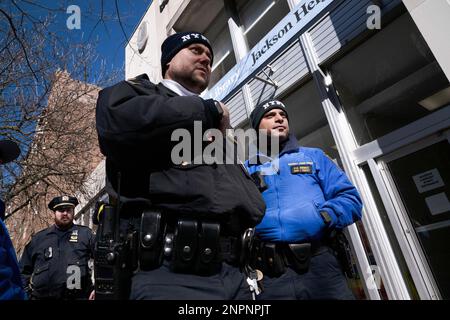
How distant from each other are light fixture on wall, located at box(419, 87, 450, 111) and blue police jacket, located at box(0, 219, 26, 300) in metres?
4.34

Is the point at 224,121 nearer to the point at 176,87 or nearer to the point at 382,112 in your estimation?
the point at 176,87

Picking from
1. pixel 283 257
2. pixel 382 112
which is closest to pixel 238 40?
pixel 382 112

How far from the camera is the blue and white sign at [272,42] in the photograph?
480 centimetres

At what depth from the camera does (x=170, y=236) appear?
1196 millimetres

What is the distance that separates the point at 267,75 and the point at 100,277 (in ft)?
16.5

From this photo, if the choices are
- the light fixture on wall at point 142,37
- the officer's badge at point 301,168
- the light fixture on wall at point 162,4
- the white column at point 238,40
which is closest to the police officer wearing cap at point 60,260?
the officer's badge at point 301,168

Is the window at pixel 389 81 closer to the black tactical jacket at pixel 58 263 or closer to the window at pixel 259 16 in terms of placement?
the window at pixel 259 16

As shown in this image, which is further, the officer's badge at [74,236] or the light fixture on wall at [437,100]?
the officer's badge at [74,236]

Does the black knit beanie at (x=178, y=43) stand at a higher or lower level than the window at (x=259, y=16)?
lower

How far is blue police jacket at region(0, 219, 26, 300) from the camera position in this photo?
1.82 m

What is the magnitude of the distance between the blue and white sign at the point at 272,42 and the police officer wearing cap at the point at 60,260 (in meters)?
4.05

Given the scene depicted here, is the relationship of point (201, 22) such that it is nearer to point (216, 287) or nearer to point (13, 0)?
point (13, 0)

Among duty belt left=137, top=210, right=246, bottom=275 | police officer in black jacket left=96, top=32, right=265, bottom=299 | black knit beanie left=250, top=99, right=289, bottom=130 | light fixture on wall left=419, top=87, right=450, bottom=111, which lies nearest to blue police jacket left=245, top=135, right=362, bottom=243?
black knit beanie left=250, top=99, right=289, bottom=130
